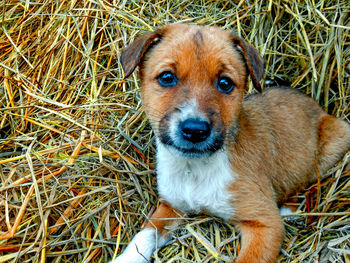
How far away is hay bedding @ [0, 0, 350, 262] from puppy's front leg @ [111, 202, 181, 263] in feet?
0.44

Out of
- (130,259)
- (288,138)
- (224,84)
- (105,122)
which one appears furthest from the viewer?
(105,122)

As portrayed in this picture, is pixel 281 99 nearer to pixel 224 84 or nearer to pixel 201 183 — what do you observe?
pixel 224 84

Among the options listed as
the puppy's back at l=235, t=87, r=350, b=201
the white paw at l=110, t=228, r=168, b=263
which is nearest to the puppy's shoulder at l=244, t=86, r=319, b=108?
the puppy's back at l=235, t=87, r=350, b=201

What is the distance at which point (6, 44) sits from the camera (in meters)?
5.77

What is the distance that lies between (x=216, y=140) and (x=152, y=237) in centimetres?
137

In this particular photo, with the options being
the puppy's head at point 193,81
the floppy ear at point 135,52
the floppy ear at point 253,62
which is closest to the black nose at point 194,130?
the puppy's head at point 193,81

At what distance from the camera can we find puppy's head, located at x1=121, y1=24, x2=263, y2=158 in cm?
348

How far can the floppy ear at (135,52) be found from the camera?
148 inches

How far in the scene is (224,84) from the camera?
3.91m

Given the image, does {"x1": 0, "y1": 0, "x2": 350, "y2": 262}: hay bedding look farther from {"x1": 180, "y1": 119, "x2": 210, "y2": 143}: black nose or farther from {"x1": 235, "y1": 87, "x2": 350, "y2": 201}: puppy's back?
{"x1": 180, "y1": 119, "x2": 210, "y2": 143}: black nose

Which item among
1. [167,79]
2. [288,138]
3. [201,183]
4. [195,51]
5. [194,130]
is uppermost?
[195,51]

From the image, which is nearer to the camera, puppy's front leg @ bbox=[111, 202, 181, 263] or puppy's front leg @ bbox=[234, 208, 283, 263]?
puppy's front leg @ bbox=[234, 208, 283, 263]

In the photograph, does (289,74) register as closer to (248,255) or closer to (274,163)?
(274,163)

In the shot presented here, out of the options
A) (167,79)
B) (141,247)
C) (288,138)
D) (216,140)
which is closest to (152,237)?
(141,247)
